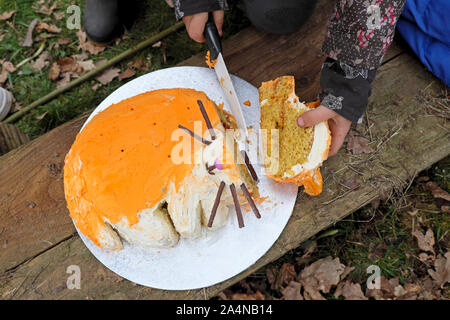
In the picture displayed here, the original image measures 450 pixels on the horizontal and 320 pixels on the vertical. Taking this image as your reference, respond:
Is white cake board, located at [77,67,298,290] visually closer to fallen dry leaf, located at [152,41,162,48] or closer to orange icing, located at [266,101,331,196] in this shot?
orange icing, located at [266,101,331,196]

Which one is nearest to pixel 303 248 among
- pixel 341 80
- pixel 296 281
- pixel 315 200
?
pixel 296 281

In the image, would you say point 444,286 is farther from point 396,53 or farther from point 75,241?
point 75,241

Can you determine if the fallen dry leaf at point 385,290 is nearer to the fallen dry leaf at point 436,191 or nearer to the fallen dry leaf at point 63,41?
the fallen dry leaf at point 436,191

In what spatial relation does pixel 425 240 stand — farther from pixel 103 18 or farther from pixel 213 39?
pixel 103 18

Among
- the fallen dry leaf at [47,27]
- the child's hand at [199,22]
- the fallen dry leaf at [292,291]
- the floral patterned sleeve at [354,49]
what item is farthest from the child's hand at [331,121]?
the fallen dry leaf at [47,27]

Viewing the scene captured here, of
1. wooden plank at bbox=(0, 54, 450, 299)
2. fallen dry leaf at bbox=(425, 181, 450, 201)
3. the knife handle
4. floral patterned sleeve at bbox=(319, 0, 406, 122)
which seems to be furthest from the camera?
fallen dry leaf at bbox=(425, 181, 450, 201)

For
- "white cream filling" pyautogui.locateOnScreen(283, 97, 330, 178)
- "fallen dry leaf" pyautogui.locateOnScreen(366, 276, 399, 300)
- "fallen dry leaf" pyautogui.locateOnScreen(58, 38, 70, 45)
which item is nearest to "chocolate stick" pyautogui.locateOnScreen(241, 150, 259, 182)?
"white cream filling" pyautogui.locateOnScreen(283, 97, 330, 178)

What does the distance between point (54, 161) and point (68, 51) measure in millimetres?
1397

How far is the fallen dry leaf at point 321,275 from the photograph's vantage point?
2.40 m

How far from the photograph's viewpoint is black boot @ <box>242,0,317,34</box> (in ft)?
7.39

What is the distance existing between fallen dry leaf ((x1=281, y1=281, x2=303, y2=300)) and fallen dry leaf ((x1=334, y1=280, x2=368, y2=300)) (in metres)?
0.27

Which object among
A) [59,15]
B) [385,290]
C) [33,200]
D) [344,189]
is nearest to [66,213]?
[33,200]

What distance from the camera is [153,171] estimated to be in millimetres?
1616

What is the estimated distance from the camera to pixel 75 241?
205 cm
